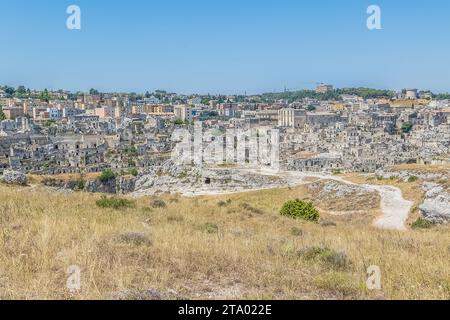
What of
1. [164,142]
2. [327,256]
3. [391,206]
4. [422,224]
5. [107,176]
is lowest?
[107,176]

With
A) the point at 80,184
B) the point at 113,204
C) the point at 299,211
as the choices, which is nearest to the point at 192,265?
the point at 113,204

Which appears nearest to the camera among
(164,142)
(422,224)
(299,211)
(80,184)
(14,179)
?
(299,211)

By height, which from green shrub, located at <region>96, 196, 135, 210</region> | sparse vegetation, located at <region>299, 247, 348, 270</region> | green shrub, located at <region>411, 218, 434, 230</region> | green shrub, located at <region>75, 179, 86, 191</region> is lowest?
green shrub, located at <region>75, 179, 86, 191</region>

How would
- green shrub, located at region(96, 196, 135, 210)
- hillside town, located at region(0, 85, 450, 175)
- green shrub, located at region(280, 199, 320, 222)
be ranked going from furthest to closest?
hillside town, located at region(0, 85, 450, 175), green shrub, located at region(280, 199, 320, 222), green shrub, located at region(96, 196, 135, 210)

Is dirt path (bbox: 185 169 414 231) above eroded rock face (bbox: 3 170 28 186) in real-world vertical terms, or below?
below

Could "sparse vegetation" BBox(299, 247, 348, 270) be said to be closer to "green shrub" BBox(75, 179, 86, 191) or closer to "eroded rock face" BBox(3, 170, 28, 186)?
"eroded rock face" BBox(3, 170, 28, 186)

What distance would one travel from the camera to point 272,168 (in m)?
75.0

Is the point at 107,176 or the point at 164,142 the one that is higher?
the point at 164,142

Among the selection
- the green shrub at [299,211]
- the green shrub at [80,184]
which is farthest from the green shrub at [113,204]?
the green shrub at [80,184]

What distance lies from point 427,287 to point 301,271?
5.43ft

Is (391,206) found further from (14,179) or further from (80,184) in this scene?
(80,184)

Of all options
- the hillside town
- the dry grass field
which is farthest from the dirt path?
the hillside town

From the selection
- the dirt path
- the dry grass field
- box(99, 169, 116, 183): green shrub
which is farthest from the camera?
box(99, 169, 116, 183): green shrub

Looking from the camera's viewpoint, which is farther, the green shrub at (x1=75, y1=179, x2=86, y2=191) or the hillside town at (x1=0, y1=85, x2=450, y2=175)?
the hillside town at (x1=0, y1=85, x2=450, y2=175)
